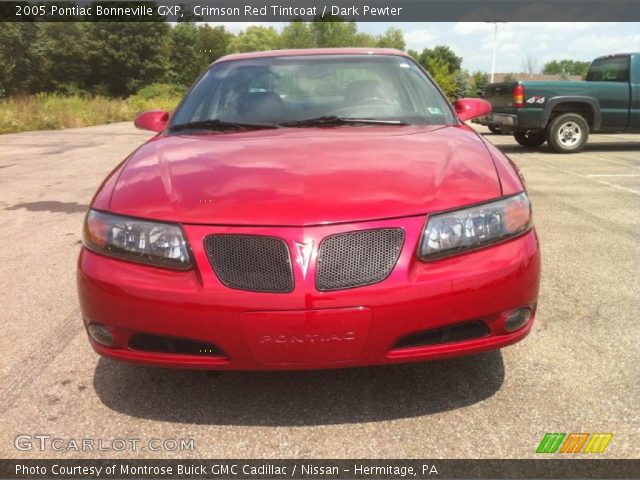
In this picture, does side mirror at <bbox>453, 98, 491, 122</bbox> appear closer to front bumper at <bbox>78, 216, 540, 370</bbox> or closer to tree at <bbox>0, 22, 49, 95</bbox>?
front bumper at <bbox>78, 216, 540, 370</bbox>

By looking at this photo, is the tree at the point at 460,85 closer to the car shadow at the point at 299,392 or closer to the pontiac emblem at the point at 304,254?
the car shadow at the point at 299,392

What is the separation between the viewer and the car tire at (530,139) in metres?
12.2

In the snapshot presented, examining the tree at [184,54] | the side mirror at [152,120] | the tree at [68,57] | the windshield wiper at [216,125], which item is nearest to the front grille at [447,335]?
the windshield wiper at [216,125]

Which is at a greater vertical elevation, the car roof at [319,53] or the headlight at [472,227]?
the car roof at [319,53]

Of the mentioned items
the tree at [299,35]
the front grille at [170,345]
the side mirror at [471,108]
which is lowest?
the front grille at [170,345]

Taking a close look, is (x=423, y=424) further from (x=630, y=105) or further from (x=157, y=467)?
(x=630, y=105)

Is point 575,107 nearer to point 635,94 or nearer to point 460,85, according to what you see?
point 635,94

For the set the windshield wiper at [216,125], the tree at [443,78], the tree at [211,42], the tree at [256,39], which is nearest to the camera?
the windshield wiper at [216,125]

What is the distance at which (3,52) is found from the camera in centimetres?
4766

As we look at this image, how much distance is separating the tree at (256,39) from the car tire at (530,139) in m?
92.7

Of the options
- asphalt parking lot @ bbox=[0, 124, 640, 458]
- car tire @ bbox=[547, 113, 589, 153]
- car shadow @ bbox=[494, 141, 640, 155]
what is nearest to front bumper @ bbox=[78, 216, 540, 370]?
asphalt parking lot @ bbox=[0, 124, 640, 458]

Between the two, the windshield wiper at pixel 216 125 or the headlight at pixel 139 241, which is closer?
the headlight at pixel 139 241

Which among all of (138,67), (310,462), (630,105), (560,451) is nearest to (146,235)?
(310,462)

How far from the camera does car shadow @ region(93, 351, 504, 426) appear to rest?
7.50 feet
